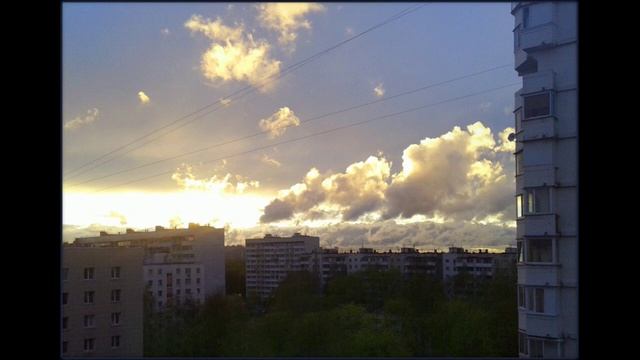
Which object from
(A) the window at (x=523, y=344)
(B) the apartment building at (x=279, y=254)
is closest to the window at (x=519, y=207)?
(A) the window at (x=523, y=344)

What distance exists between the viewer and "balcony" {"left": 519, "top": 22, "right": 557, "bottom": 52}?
1404 mm

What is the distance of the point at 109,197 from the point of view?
156 centimetres

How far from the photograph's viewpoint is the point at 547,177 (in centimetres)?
145

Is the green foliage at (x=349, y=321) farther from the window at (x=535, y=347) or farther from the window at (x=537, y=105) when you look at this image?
the window at (x=537, y=105)

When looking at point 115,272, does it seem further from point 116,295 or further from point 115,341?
point 115,341

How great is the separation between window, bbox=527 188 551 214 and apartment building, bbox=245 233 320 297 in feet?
2.17

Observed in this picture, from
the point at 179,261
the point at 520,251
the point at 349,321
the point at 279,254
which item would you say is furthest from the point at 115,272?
the point at 520,251

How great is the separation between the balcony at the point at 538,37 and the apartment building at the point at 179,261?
3.65ft

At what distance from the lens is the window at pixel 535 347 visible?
1.43 meters

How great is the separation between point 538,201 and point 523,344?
441 mm
